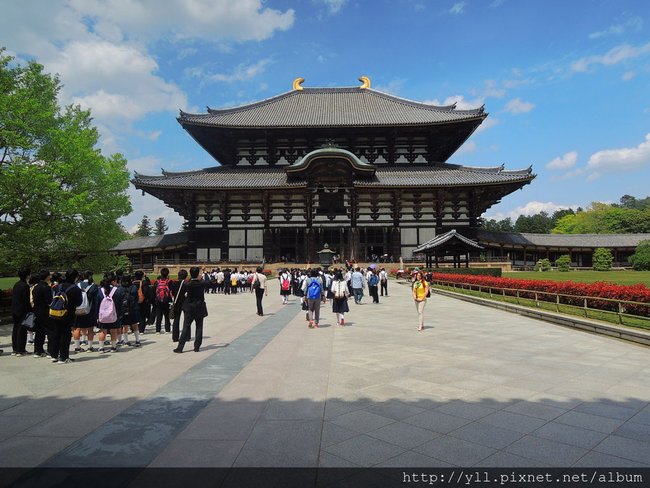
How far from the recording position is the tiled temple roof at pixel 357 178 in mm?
36125

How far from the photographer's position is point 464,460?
357 cm

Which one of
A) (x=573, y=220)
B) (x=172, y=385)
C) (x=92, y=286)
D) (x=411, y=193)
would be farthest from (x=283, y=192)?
(x=573, y=220)

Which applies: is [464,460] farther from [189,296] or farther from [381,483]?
[189,296]

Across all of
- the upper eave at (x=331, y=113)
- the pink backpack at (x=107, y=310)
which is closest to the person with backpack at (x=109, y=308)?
the pink backpack at (x=107, y=310)

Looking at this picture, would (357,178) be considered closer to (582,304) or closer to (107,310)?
(582,304)

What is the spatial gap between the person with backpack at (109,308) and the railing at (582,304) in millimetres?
12026

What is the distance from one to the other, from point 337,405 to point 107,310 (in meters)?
5.82

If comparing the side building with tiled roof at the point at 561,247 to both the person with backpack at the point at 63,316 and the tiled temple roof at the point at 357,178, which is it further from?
the person with backpack at the point at 63,316

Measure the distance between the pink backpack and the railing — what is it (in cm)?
1207

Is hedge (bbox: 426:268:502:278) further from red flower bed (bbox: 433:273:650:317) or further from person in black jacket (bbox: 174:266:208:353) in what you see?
person in black jacket (bbox: 174:266:208:353)

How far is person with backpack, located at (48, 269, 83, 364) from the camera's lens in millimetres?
7453

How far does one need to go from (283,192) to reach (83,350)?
99.1 feet

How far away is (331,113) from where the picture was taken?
44.4m

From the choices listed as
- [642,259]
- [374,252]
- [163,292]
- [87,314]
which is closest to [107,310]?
[87,314]
